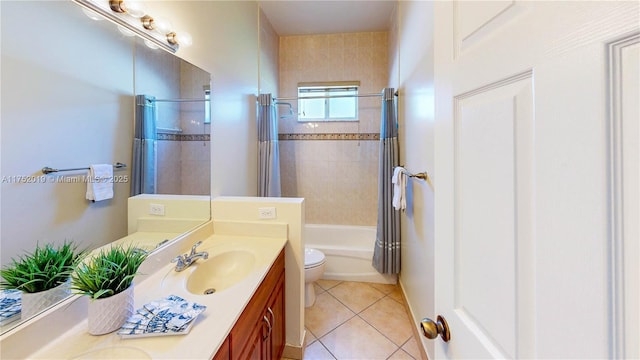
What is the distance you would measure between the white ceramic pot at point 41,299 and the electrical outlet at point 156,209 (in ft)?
1.62

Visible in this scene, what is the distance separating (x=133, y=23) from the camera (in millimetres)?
1169

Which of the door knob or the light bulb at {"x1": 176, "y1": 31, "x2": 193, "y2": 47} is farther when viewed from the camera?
the light bulb at {"x1": 176, "y1": 31, "x2": 193, "y2": 47}

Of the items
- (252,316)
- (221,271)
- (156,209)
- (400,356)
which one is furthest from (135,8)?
(400,356)

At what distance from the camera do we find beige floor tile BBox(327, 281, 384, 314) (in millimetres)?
2348

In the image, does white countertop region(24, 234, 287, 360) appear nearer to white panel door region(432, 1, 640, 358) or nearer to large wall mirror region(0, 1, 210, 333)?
large wall mirror region(0, 1, 210, 333)

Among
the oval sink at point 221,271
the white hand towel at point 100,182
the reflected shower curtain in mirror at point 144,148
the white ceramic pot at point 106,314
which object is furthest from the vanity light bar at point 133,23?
the oval sink at point 221,271

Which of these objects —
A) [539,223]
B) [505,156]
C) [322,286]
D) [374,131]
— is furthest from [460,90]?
[374,131]

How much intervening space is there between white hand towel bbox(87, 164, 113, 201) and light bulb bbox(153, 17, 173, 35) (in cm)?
76

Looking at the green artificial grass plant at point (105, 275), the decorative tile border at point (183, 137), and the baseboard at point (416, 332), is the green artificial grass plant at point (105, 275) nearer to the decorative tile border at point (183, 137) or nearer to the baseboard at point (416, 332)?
the decorative tile border at point (183, 137)

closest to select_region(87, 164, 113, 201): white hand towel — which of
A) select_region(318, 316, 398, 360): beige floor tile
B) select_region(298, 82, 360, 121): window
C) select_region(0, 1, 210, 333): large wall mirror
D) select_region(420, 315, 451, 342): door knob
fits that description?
select_region(0, 1, 210, 333): large wall mirror

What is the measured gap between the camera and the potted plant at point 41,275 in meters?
0.72

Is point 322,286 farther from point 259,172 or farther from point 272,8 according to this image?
point 272,8

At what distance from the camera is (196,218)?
1.62 m

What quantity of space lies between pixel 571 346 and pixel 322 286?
2.48 m
